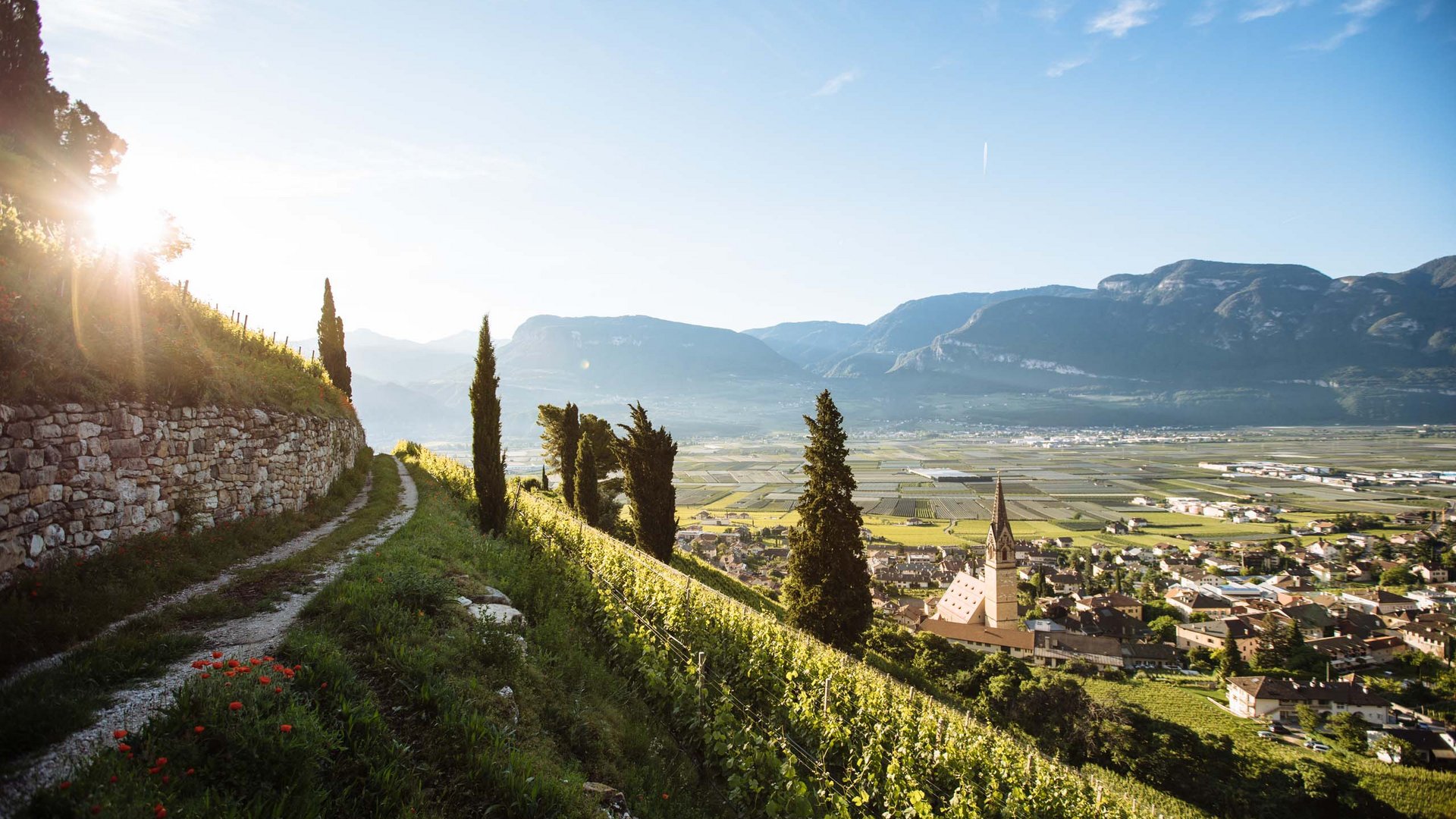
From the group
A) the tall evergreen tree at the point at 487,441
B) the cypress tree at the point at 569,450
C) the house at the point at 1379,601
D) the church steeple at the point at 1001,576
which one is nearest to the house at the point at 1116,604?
the church steeple at the point at 1001,576

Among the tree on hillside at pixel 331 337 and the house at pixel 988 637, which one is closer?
the tree on hillside at pixel 331 337

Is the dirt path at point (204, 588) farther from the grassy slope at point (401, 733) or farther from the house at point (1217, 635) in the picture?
the house at point (1217, 635)

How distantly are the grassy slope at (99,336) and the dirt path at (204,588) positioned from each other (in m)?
2.57

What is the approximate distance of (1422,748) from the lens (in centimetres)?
3083

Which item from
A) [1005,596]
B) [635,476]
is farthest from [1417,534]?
[635,476]

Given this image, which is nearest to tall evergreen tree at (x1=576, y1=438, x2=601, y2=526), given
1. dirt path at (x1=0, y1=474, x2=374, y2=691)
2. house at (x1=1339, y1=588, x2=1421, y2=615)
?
dirt path at (x1=0, y1=474, x2=374, y2=691)

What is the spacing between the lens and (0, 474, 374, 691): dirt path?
4.88 meters

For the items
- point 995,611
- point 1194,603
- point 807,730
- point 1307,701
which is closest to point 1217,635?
point 1194,603

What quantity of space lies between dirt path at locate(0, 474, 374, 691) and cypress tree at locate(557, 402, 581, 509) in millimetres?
13037

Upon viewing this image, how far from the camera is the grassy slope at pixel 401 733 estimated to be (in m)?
3.29

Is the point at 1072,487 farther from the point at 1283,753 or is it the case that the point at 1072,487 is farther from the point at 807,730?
the point at 807,730

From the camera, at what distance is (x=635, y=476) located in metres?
23.8

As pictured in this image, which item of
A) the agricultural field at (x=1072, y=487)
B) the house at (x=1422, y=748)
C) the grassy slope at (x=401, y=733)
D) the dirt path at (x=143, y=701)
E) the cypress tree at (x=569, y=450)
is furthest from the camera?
the agricultural field at (x=1072, y=487)

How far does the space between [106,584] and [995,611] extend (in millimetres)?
46582
